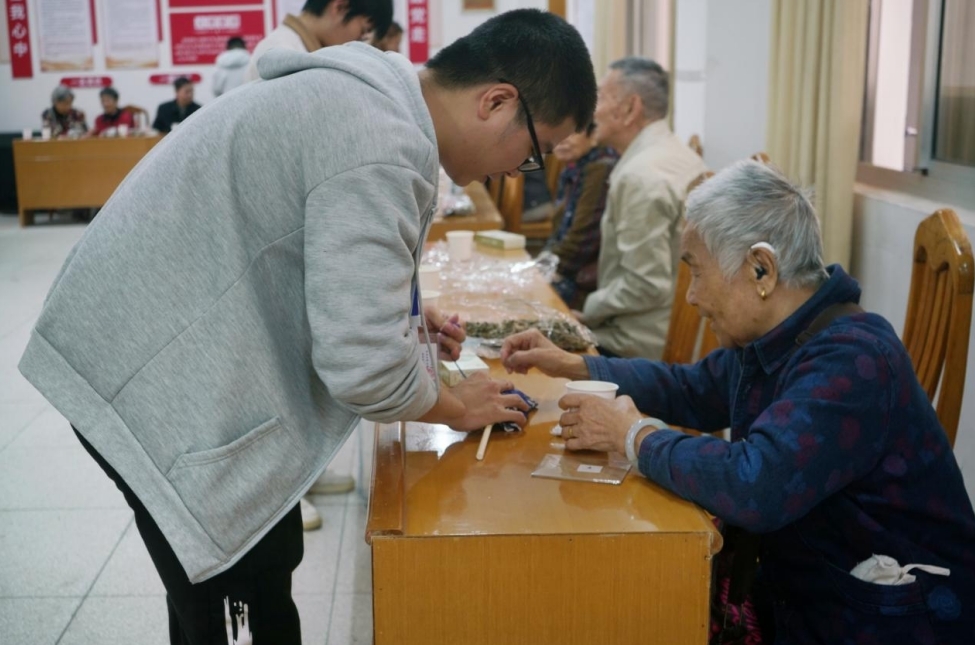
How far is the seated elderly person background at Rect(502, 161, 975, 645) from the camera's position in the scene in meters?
1.22

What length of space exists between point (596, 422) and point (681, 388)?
0.36m

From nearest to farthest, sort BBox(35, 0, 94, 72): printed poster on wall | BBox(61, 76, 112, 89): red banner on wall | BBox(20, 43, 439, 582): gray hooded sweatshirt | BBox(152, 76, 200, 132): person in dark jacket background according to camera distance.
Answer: BBox(20, 43, 439, 582): gray hooded sweatshirt → BBox(152, 76, 200, 132): person in dark jacket background → BBox(35, 0, 94, 72): printed poster on wall → BBox(61, 76, 112, 89): red banner on wall

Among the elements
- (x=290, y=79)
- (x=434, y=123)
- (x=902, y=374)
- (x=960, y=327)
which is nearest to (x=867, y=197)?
(x=960, y=327)

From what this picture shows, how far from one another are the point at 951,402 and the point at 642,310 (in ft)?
4.73

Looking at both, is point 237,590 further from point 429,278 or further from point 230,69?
point 230,69

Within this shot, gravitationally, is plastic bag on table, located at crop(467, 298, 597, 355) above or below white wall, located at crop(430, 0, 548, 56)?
below

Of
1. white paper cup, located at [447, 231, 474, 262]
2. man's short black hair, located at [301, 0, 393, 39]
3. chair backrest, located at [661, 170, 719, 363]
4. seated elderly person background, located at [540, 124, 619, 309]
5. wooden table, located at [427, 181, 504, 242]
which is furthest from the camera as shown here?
wooden table, located at [427, 181, 504, 242]

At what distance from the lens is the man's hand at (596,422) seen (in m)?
1.38

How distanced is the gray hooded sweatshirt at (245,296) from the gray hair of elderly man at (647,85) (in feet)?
7.24

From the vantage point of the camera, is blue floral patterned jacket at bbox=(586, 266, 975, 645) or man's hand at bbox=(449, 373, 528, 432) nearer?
blue floral patterned jacket at bbox=(586, 266, 975, 645)

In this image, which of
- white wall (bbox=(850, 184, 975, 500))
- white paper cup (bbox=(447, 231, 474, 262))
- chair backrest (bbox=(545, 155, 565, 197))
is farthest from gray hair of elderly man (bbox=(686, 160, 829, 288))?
chair backrest (bbox=(545, 155, 565, 197))

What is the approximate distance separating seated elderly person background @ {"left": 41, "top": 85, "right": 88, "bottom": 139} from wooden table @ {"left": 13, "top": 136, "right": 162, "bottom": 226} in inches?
→ 16.9

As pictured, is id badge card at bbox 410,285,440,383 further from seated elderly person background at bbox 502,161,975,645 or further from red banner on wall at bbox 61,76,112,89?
red banner on wall at bbox 61,76,112,89

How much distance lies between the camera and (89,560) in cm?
265
